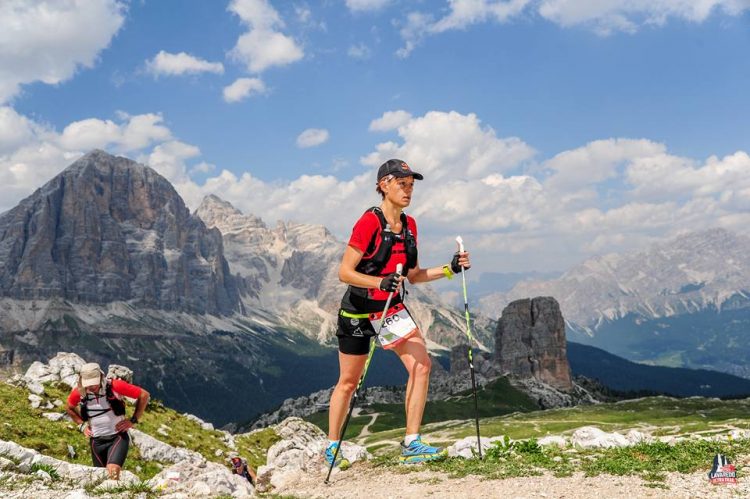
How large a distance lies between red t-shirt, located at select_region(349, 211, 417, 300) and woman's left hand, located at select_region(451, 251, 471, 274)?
134 cm

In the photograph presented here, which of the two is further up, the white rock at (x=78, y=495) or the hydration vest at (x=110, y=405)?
the hydration vest at (x=110, y=405)

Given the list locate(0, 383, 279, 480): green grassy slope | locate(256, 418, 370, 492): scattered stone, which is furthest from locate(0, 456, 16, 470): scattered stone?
locate(0, 383, 279, 480): green grassy slope

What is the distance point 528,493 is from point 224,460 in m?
26.8

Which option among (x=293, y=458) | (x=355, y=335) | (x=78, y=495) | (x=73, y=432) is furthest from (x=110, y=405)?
(x=293, y=458)

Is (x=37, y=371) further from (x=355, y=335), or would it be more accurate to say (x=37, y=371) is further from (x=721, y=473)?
(x=721, y=473)

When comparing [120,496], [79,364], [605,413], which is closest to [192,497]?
[120,496]

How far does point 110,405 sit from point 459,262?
1020 cm

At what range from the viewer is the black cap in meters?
13.6

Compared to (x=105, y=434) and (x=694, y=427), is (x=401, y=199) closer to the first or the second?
(x=105, y=434)

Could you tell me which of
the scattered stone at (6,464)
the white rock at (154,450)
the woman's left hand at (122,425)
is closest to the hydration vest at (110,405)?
the woman's left hand at (122,425)

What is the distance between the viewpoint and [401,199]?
536 inches

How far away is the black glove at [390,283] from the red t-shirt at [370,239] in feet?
2.82

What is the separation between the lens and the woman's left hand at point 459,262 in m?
14.1

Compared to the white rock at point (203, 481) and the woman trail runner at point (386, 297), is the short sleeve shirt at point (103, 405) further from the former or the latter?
the woman trail runner at point (386, 297)
